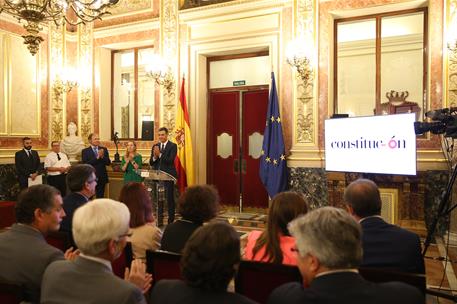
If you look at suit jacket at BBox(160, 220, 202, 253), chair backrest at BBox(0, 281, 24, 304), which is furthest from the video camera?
chair backrest at BBox(0, 281, 24, 304)

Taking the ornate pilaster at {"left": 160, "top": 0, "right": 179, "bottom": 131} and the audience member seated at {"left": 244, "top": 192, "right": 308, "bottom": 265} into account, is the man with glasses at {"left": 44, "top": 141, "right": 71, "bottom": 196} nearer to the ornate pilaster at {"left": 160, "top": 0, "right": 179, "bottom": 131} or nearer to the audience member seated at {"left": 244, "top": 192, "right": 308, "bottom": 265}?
the ornate pilaster at {"left": 160, "top": 0, "right": 179, "bottom": 131}

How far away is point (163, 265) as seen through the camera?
6.51ft

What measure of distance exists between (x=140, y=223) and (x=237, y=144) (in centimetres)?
530

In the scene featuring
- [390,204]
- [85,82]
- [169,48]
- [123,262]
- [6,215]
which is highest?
[169,48]

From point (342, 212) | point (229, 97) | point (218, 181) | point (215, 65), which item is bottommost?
point (218, 181)

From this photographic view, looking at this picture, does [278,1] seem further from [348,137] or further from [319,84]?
[348,137]

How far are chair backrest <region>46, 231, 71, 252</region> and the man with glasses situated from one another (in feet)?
17.9

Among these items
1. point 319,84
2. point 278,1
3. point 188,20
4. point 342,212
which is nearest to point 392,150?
point 319,84

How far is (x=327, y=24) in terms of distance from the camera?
673 centimetres

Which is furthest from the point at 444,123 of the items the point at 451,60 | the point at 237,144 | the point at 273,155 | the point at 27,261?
the point at 237,144

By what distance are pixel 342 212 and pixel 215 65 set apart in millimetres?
6976

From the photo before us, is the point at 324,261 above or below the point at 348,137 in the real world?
below

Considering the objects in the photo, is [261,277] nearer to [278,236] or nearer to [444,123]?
[278,236]

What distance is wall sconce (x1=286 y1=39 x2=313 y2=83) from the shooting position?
6.69 m
